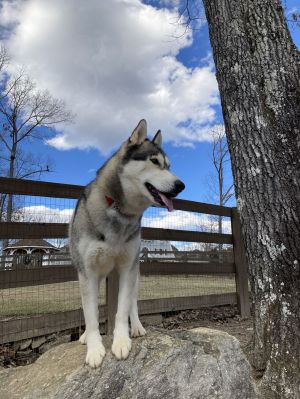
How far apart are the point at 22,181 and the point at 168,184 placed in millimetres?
2505

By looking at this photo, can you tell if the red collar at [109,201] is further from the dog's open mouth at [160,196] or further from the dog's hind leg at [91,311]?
the dog's hind leg at [91,311]

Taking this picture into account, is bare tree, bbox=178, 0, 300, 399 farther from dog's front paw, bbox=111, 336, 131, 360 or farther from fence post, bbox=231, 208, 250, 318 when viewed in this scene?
fence post, bbox=231, 208, 250, 318

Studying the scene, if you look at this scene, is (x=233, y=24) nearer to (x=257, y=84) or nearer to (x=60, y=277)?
(x=257, y=84)

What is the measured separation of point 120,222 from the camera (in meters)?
3.07

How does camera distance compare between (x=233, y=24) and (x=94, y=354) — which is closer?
(x=94, y=354)

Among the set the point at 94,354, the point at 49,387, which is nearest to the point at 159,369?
the point at 94,354

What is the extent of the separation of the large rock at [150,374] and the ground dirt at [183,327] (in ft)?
2.57

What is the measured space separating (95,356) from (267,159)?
2.05m

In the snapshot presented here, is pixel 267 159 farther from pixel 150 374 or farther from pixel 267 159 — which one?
pixel 150 374

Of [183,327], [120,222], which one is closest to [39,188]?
[120,222]

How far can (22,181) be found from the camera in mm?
4777

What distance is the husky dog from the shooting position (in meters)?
2.98

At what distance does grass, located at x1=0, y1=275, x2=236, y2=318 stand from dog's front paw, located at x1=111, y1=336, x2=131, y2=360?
2.44 meters

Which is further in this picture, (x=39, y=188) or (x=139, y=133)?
(x=39, y=188)
